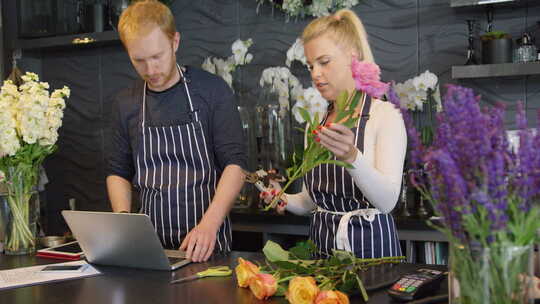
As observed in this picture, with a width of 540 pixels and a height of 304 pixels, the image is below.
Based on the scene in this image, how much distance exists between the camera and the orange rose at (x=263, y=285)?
1196 millimetres

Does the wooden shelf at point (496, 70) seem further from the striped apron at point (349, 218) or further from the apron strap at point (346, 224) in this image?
the apron strap at point (346, 224)

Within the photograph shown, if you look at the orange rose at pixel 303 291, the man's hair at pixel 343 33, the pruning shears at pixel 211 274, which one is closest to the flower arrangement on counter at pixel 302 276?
the orange rose at pixel 303 291

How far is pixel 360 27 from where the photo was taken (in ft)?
6.09

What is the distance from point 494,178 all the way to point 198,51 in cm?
288

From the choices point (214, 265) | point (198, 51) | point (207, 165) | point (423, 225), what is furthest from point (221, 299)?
point (198, 51)

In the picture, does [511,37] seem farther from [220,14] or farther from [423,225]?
[220,14]

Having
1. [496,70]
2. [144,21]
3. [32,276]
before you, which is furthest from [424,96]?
[32,276]

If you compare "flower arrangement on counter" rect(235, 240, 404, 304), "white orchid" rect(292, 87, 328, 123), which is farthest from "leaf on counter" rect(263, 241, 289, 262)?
"white orchid" rect(292, 87, 328, 123)

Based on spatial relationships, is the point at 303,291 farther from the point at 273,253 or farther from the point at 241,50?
the point at 241,50

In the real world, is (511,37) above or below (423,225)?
above

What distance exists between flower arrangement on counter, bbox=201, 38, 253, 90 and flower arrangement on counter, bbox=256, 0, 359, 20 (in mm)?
258

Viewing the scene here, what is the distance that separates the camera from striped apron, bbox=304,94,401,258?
5.81 ft

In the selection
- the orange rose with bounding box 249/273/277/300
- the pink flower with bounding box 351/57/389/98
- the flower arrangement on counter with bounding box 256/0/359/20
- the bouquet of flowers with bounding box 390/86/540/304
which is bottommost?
the orange rose with bounding box 249/273/277/300

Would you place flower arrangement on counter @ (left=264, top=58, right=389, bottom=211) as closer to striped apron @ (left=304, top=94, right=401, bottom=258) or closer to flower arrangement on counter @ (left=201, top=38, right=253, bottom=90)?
striped apron @ (left=304, top=94, right=401, bottom=258)
